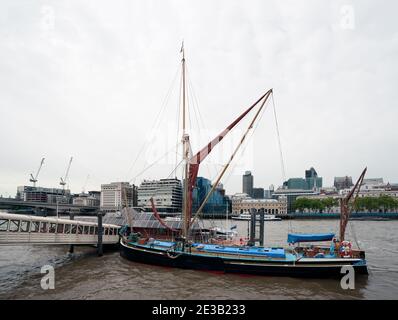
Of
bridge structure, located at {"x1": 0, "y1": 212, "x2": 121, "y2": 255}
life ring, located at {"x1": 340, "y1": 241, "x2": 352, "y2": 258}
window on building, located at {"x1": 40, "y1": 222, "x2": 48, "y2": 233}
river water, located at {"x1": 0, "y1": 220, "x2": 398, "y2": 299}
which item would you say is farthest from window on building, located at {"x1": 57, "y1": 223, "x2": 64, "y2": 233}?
life ring, located at {"x1": 340, "y1": 241, "x2": 352, "y2": 258}

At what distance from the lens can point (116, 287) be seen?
2695cm

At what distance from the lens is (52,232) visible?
1406 inches

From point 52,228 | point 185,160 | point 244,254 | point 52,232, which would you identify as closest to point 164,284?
point 244,254

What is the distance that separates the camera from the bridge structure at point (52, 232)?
3066cm

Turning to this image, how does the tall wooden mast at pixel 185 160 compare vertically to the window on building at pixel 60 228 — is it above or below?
above

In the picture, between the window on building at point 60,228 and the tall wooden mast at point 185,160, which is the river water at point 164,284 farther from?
the tall wooden mast at point 185,160

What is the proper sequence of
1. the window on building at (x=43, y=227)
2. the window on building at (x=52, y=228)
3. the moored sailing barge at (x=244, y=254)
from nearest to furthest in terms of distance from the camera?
the moored sailing barge at (x=244, y=254), the window on building at (x=43, y=227), the window on building at (x=52, y=228)

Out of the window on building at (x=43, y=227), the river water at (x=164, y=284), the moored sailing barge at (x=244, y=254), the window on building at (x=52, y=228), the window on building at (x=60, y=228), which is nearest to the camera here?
the river water at (x=164, y=284)

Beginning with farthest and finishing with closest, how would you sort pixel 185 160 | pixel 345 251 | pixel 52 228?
pixel 185 160 < pixel 52 228 < pixel 345 251

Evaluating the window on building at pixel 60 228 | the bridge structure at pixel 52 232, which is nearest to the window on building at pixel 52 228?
the bridge structure at pixel 52 232

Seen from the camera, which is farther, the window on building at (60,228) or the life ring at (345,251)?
the window on building at (60,228)

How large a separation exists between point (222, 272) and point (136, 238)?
16053 mm

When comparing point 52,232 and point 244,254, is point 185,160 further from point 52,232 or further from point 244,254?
point 52,232
